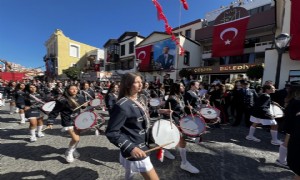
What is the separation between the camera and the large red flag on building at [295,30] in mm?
10453

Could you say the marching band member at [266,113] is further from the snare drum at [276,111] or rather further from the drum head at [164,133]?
the drum head at [164,133]

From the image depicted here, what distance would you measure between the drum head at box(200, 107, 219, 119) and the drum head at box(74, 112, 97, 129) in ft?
10.1

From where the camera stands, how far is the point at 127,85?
1.96 m

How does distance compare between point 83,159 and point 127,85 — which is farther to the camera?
point 83,159

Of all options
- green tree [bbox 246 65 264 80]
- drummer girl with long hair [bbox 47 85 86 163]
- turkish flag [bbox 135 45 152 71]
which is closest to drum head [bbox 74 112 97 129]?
drummer girl with long hair [bbox 47 85 86 163]

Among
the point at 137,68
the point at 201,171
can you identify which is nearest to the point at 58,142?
the point at 201,171

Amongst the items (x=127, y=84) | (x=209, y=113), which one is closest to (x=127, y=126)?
(x=127, y=84)

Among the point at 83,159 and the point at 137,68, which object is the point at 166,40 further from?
the point at 83,159

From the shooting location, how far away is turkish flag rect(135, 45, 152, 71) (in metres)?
27.9

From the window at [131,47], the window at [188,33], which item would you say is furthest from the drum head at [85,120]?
the window at [131,47]

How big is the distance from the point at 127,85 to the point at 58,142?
4.11 m

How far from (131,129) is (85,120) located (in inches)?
94.8

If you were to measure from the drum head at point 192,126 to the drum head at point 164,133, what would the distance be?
0.91m

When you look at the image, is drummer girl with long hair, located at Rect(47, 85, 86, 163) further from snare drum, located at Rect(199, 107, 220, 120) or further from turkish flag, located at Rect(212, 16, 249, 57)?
turkish flag, located at Rect(212, 16, 249, 57)
